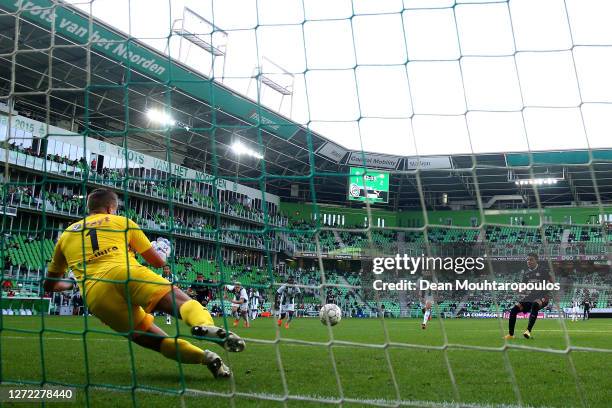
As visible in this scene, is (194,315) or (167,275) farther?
(167,275)

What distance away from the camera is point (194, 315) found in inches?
160

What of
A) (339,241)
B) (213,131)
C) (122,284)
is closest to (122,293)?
(122,284)

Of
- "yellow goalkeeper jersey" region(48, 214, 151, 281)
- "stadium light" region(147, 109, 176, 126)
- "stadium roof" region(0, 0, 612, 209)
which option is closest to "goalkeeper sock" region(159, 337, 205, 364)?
"yellow goalkeeper jersey" region(48, 214, 151, 281)

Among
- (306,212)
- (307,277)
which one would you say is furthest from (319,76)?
(306,212)

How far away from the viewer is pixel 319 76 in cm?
383

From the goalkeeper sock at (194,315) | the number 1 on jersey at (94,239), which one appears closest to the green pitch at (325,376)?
the goalkeeper sock at (194,315)

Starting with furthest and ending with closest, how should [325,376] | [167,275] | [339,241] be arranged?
1. [339,241]
2. [167,275]
3. [325,376]

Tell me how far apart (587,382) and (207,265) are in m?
15.4

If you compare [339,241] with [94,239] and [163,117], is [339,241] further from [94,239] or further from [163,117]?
[94,239]

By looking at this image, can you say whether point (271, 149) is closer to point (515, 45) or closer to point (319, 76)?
point (319, 76)

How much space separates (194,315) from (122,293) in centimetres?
51

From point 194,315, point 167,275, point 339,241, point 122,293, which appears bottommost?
point 194,315

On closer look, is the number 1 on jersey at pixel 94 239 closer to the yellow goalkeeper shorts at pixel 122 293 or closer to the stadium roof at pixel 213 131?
the yellow goalkeeper shorts at pixel 122 293

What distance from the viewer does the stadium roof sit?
160 inches
